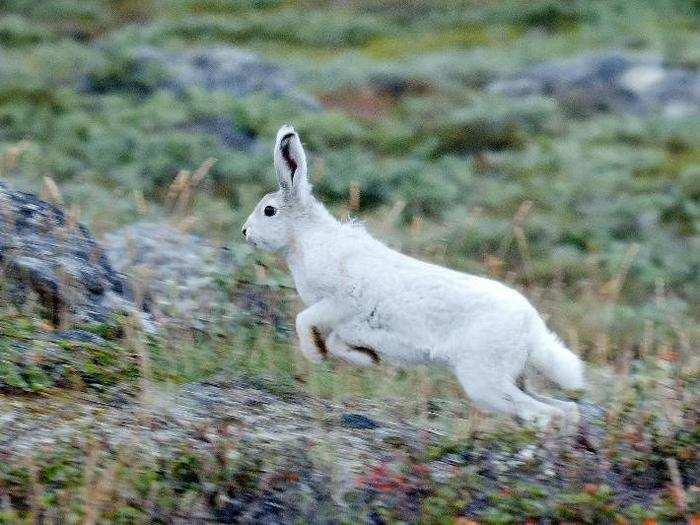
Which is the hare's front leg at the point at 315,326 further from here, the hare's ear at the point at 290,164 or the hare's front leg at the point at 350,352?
the hare's ear at the point at 290,164

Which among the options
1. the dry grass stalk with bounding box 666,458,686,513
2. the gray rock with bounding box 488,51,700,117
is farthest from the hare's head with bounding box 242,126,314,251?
the gray rock with bounding box 488,51,700,117

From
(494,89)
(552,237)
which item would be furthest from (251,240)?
(494,89)

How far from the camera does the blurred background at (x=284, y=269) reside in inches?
244

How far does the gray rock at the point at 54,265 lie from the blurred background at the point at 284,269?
2 cm

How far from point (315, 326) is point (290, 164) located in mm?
1154

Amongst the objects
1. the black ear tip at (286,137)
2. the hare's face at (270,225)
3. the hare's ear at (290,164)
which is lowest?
the hare's face at (270,225)

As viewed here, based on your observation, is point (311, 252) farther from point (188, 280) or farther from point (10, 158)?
point (10, 158)

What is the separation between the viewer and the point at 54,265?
8242 mm

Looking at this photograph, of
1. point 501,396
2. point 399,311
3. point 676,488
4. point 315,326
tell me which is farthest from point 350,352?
point 676,488

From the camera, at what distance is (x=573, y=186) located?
17812 millimetres

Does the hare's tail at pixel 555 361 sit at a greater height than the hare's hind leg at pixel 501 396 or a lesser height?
greater

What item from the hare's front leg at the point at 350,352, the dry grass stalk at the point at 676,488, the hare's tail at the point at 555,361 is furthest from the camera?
the hare's front leg at the point at 350,352

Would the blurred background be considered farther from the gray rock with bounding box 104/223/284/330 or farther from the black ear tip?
the black ear tip

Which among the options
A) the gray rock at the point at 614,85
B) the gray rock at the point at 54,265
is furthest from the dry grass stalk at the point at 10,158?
the gray rock at the point at 614,85
